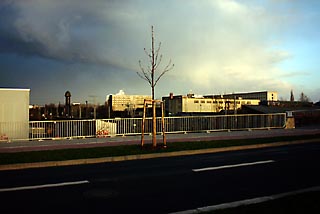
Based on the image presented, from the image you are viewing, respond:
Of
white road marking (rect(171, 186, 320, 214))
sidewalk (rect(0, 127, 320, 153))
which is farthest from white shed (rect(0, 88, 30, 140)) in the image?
white road marking (rect(171, 186, 320, 214))

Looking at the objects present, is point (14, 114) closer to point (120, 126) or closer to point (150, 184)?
point (120, 126)

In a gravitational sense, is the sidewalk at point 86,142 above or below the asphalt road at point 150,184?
above

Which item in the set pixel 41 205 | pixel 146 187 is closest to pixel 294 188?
pixel 146 187

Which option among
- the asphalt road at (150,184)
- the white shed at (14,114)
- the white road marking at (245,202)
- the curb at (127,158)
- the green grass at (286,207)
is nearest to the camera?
the green grass at (286,207)

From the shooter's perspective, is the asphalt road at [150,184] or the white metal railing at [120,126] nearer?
the asphalt road at [150,184]

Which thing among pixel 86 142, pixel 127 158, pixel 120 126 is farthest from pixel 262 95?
pixel 127 158

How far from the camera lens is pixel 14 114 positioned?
22000 millimetres

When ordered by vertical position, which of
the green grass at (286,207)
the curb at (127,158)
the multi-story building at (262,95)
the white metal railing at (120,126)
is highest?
the multi-story building at (262,95)

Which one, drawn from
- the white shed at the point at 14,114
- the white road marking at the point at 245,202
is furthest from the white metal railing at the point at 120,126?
the white road marking at the point at 245,202

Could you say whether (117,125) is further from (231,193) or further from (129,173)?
(231,193)

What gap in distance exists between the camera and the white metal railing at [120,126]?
2194cm

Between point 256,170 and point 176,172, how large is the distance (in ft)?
7.45

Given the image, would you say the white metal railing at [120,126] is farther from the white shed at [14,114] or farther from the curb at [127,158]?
the curb at [127,158]

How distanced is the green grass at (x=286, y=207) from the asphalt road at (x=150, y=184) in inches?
30.1
